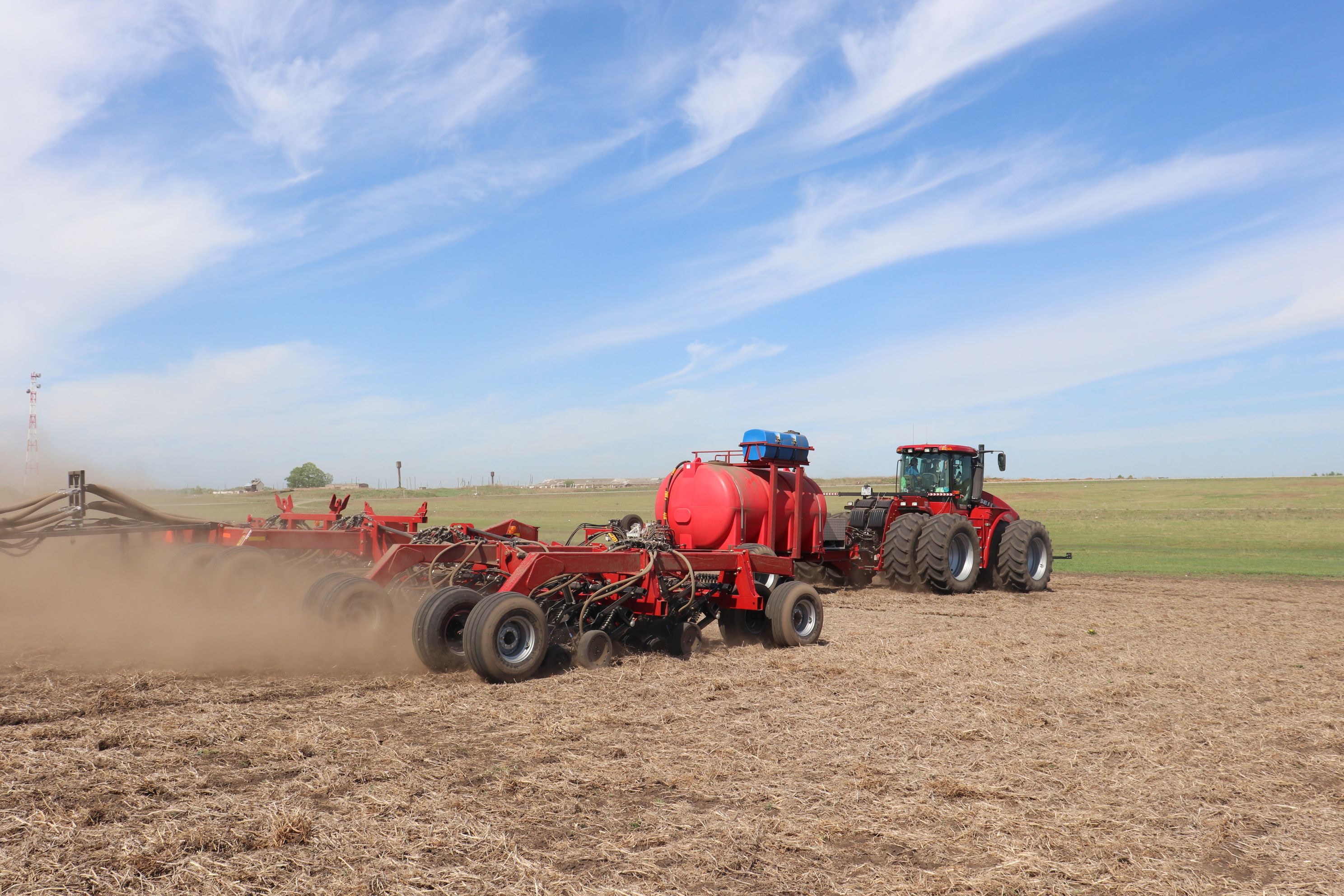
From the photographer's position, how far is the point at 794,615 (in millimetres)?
10516

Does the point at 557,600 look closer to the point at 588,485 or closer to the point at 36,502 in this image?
the point at 36,502

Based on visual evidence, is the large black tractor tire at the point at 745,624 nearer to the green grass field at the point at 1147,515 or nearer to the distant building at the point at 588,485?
the green grass field at the point at 1147,515

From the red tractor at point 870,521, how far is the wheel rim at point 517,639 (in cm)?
361

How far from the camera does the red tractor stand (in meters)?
13.3

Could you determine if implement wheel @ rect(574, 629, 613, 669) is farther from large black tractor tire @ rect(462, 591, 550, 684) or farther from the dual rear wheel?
the dual rear wheel

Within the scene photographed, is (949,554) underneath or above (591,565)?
underneath

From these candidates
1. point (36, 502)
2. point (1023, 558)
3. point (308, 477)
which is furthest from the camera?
point (308, 477)

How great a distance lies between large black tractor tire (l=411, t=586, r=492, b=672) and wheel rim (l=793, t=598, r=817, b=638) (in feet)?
12.9

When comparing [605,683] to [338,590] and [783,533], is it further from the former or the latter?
[783,533]

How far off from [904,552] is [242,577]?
10.8 m

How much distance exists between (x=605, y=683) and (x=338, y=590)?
2947 millimetres

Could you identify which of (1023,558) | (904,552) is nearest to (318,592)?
(904,552)

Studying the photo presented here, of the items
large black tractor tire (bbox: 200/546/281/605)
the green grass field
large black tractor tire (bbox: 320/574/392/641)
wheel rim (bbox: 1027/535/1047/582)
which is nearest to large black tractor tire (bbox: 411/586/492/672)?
large black tractor tire (bbox: 320/574/392/641)

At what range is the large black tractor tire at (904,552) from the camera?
15977 mm
